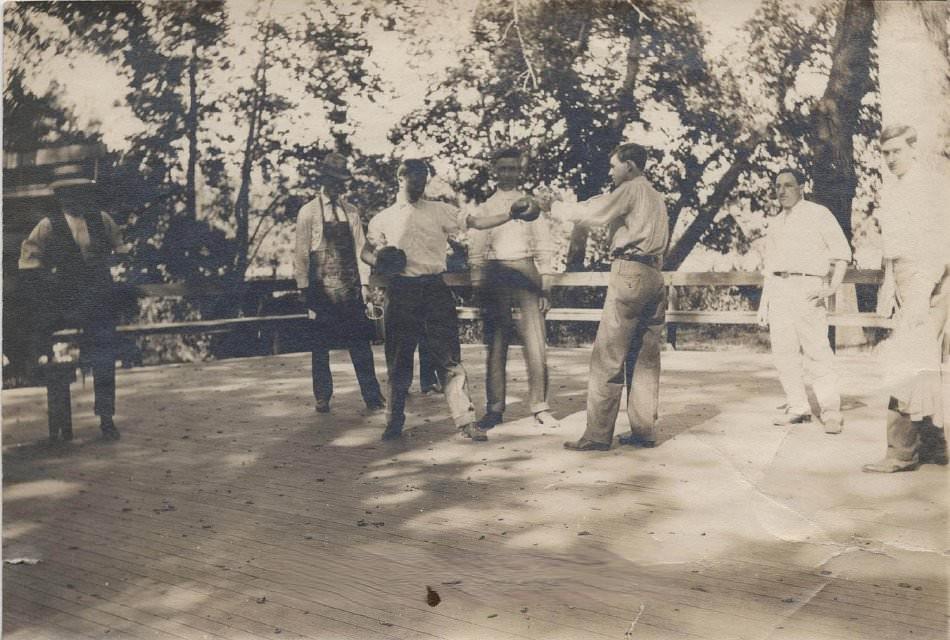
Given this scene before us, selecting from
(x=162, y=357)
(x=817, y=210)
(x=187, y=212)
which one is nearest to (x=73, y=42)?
(x=187, y=212)

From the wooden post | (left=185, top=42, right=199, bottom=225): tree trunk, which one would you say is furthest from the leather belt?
the wooden post

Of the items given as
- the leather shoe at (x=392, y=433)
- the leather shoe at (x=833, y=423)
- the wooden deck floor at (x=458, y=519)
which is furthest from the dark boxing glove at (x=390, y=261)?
the leather shoe at (x=833, y=423)

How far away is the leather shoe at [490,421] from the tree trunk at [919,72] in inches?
86.4

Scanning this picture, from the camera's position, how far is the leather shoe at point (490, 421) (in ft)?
14.9

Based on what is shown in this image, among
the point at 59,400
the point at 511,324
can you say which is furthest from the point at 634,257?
the point at 59,400

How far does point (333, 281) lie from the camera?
4.62 meters

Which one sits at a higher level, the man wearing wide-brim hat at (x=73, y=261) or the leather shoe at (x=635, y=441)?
the man wearing wide-brim hat at (x=73, y=261)

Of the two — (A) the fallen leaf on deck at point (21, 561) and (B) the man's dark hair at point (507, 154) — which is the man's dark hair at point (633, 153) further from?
(A) the fallen leaf on deck at point (21, 561)

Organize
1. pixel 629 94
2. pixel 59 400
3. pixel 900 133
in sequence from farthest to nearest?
pixel 59 400 → pixel 629 94 → pixel 900 133

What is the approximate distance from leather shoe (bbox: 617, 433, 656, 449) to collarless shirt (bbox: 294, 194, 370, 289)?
151 cm

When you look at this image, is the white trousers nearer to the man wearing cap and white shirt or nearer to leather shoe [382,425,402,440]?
the man wearing cap and white shirt

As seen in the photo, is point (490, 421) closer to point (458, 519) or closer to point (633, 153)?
point (458, 519)

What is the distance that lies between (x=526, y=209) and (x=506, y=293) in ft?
1.32

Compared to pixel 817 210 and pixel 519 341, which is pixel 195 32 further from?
pixel 817 210
